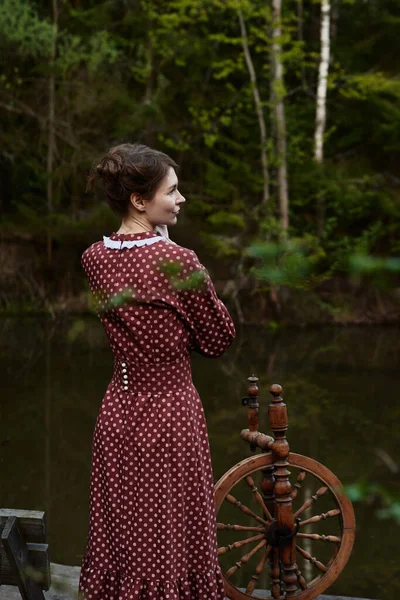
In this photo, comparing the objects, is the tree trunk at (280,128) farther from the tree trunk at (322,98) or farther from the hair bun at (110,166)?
the hair bun at (110,166)

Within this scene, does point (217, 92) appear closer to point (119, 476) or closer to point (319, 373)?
point (319, 373)

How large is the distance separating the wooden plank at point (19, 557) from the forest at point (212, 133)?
35.2ft

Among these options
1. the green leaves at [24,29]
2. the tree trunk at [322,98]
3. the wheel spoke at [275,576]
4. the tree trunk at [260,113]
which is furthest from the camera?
the tree trunk at [322,98]

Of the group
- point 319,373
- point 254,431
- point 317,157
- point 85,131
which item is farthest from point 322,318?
point 254,431

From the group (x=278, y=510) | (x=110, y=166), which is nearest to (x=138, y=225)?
(x=110, y=166)

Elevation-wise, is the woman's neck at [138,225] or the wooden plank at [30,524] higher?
the woman's neck at [138,225]

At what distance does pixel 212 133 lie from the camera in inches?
597

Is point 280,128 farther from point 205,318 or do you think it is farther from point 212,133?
point 205,318

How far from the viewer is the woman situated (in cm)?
233

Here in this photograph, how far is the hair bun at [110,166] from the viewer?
233 centimetres

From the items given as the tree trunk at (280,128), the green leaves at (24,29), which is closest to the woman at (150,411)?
the tree trunk at (280,128)

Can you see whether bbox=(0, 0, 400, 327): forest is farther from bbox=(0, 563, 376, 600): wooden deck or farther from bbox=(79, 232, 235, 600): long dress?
bbox=(79, 232, 235, 600): long dress

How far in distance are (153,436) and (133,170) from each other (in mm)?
701

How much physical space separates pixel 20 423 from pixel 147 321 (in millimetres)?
5242
